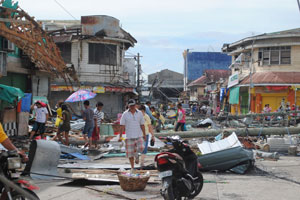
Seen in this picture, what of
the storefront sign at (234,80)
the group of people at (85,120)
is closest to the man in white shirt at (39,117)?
the group of people at (85,120)

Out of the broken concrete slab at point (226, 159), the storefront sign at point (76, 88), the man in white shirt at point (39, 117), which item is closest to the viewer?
the broken concrete slab at point (226, 159)

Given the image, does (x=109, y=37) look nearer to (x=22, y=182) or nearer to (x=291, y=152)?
(x=291, y=152)

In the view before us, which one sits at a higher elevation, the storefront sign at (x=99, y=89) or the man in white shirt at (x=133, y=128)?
the storefront sign at (x=99, y=89)

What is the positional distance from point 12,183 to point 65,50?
99.1 ft

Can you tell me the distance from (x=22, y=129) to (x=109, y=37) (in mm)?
16443

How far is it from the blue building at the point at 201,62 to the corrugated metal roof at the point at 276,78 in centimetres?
4020

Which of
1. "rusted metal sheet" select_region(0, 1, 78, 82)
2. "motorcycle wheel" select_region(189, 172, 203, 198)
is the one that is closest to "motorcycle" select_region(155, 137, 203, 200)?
"motorcycle wheel" select_region(189, 172, 203, 198)

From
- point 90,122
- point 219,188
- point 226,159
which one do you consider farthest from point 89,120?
point 219,188

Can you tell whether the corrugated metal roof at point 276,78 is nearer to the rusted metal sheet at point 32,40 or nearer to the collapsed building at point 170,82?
the rusted metal sheet at point 32,40

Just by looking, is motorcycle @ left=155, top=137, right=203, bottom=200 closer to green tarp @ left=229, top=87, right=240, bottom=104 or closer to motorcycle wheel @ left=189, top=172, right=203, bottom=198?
motorcycle wheel @ left=189, top=172, right=203, bottom=198

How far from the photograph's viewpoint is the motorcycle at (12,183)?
4996 mm

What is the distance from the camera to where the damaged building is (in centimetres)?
3325

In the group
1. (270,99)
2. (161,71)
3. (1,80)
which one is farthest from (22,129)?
(161,71)

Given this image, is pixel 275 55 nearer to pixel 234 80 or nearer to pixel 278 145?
pixel 234 80
